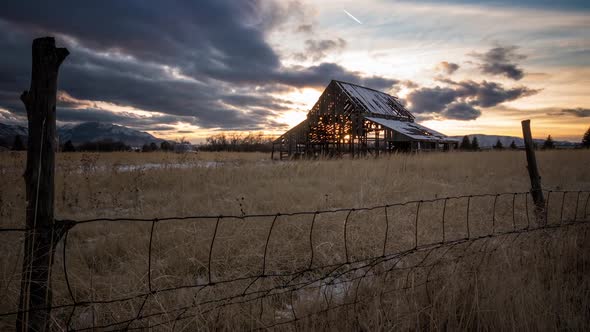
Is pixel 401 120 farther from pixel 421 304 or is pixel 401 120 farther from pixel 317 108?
pixel 421 304

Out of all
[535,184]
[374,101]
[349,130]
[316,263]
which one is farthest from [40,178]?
[374,101]

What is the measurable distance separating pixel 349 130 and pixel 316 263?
2210 cm

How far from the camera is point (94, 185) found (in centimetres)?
872

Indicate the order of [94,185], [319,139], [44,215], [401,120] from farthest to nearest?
[401,120], [319,139], [94,185], [44,215]

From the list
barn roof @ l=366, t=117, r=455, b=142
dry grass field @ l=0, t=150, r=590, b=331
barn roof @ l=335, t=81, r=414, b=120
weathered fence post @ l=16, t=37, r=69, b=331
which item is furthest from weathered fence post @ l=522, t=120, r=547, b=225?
barn roof @ l=335, t=81, r=414, b=120

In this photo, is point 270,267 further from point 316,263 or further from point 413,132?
point 413,132

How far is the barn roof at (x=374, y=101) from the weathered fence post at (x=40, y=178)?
78.9 ft

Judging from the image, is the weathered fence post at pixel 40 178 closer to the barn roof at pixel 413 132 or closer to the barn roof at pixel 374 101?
the barn roof at pixel 413 132

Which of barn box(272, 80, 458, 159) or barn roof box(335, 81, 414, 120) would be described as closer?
barn box(272, 80, 458, 159)

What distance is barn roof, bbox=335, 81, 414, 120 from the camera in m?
25.4

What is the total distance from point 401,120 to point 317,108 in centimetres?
869

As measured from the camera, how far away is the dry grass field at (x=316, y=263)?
231 centimetres

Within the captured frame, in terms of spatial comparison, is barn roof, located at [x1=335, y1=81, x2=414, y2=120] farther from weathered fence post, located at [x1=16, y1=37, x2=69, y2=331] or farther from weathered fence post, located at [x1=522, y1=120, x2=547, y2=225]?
weathered fence post, located at [x1=16, y1=37, x2=69, y2=331]

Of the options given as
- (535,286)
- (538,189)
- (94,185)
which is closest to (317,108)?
(94,185)
